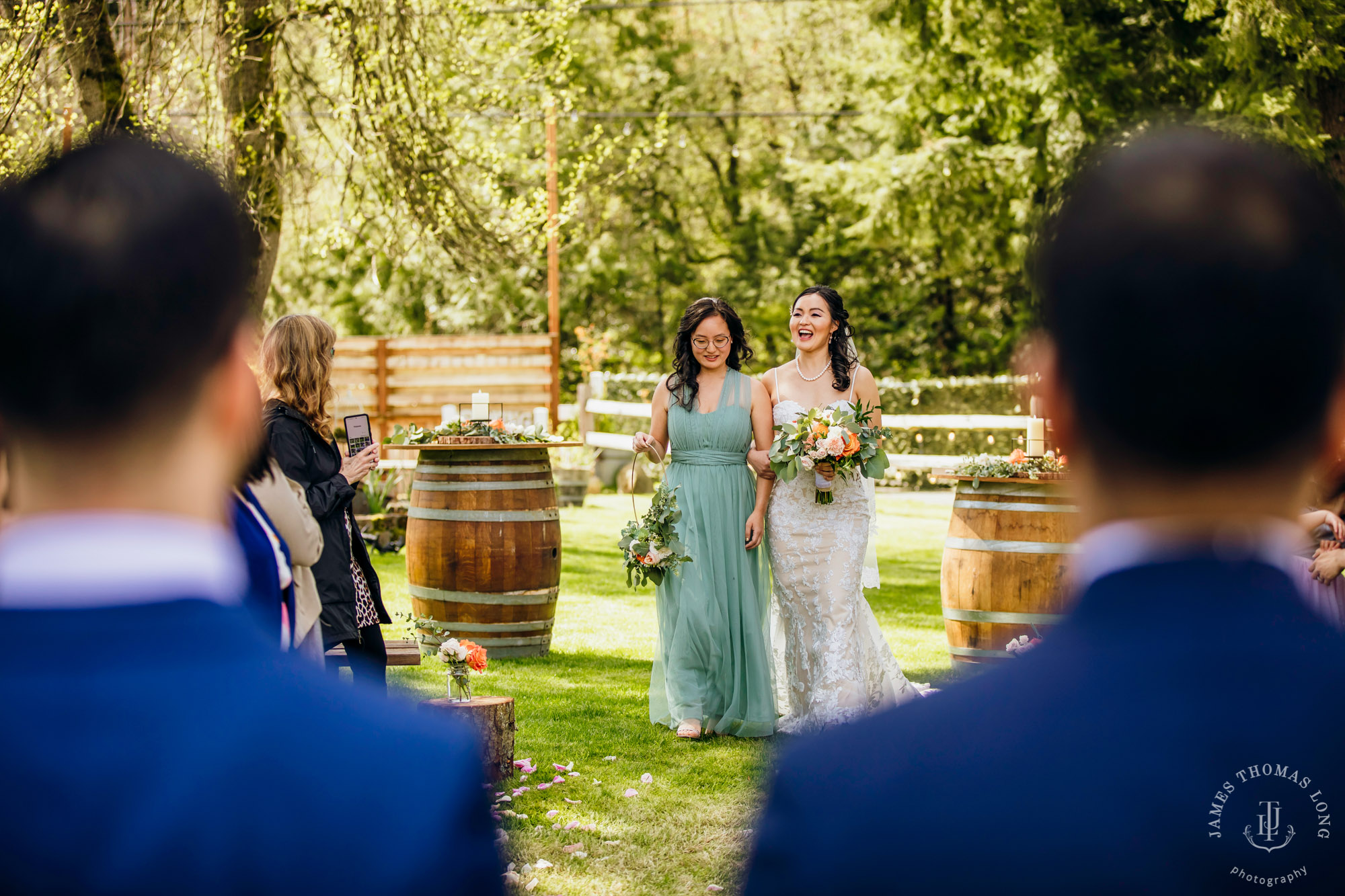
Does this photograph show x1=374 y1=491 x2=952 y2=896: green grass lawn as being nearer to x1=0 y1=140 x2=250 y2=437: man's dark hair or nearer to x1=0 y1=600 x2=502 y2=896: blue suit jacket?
x1=0 y1=600 x2=502 y2=896: blue suit jacket

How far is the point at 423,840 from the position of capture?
34.2 inches

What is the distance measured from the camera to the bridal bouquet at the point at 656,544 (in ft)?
20.4

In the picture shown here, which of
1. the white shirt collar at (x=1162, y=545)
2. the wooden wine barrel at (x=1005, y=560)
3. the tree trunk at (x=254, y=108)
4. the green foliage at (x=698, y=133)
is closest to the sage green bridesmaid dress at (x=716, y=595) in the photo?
the wooden wine barrel at (x=1005, y=560)

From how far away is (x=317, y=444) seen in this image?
4582 mm

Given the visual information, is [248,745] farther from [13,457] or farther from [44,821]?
[13,457]

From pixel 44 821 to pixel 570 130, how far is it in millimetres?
25080

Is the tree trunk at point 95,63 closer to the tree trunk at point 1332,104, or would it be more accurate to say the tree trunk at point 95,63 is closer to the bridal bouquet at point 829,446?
the bridal bouquet at point 829,446

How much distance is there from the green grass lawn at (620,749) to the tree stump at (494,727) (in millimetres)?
162

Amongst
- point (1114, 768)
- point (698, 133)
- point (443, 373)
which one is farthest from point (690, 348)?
point (698, 133)

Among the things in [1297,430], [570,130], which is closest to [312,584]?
[1297,430]

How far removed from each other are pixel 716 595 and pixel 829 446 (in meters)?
1.03

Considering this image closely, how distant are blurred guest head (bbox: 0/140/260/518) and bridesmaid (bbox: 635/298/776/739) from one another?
5278mm

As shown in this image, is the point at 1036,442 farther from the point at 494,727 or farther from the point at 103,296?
the point at 103,296

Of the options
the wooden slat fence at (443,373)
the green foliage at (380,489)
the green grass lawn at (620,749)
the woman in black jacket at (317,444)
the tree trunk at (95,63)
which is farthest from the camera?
the wooden slat fence at (443,373)
